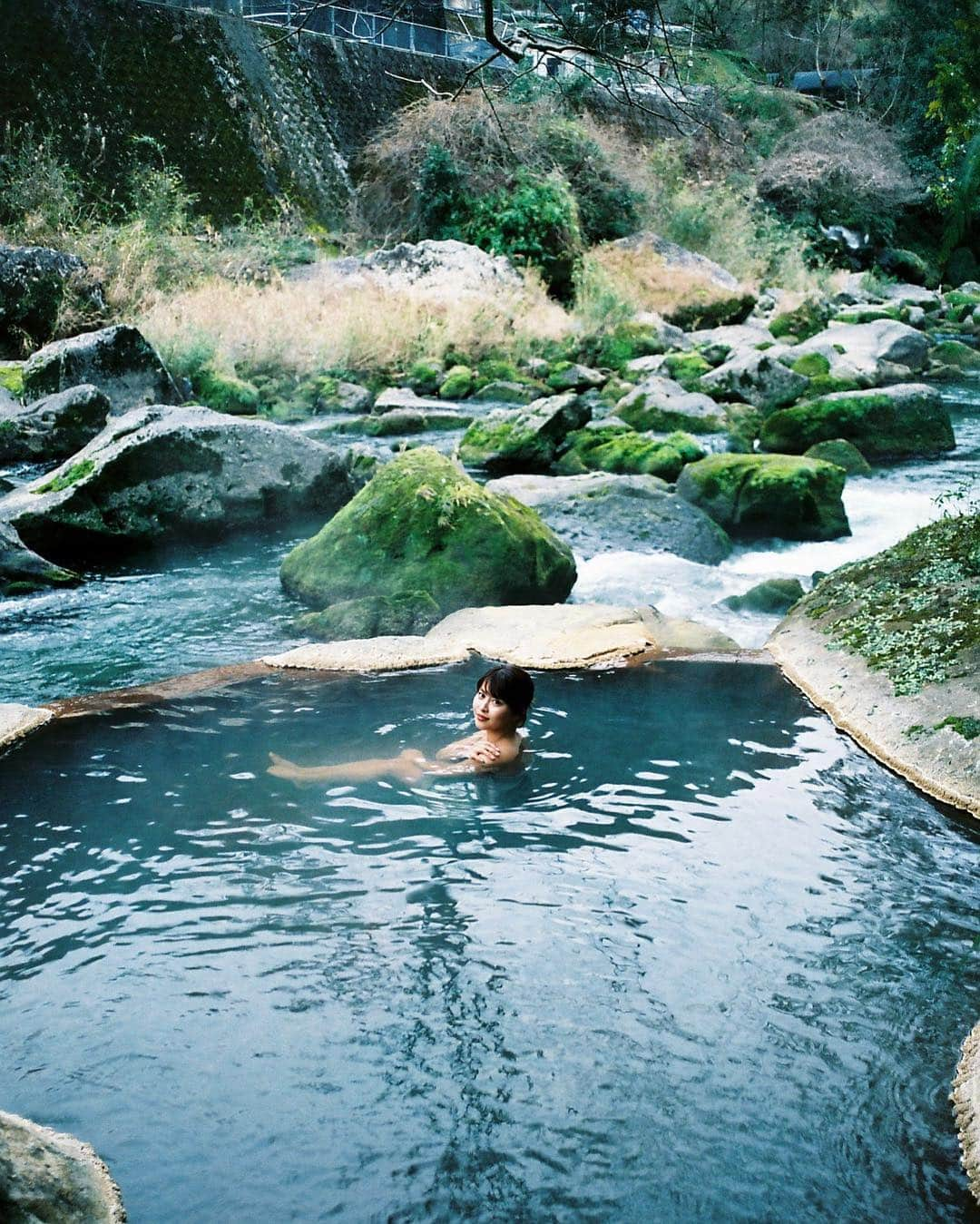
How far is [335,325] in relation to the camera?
16.9 m

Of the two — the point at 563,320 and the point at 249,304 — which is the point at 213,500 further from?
the point at 563,320

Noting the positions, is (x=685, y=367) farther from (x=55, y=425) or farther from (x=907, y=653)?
(x=907, y=653)

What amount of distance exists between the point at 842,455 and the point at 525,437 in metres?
3.41

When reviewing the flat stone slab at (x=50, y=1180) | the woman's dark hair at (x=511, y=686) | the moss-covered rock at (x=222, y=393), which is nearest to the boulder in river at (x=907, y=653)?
the woman's dark hair at (x=511, y=686)

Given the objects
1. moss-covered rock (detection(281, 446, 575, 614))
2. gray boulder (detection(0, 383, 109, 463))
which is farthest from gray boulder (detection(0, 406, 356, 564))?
moss-covered rock (detection(281, 446, 575, 614))

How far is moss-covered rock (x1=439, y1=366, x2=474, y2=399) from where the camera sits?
16.3 meters

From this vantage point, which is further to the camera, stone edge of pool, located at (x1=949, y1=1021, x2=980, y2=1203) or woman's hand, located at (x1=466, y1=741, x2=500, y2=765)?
woman's hand, located at (x1=466, y1=741, x2=500, y2=765)

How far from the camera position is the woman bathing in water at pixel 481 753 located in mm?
5113

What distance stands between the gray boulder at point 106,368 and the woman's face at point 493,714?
8260mm

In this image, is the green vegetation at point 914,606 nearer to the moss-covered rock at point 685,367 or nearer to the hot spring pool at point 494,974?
the hot spring pool at point 494,974

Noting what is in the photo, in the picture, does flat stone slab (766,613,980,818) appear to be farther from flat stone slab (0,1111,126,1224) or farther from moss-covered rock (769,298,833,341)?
moss-covered rock (769,298,833,341)

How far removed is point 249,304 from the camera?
55.1ft

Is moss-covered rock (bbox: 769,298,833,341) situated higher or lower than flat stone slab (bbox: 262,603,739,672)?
lower

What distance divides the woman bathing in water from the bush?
29.2 metres
